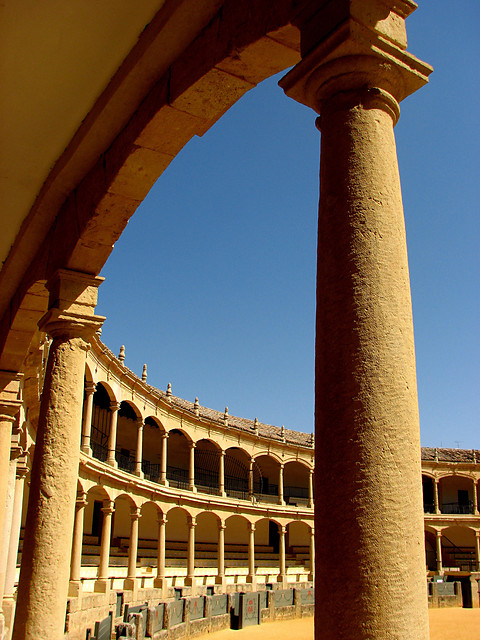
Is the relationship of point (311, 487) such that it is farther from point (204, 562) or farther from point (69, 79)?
point (69, 79)

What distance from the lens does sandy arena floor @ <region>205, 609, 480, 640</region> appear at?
16703mm

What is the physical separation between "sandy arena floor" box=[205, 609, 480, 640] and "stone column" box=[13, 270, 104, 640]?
485 inches

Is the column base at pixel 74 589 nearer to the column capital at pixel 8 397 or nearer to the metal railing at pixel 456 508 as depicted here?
the column capital at pixel 8 397

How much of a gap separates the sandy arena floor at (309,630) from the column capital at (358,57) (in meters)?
15.9

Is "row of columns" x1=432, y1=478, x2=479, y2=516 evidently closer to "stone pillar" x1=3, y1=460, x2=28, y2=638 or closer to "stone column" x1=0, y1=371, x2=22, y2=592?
"stone pillar" x1=3, y1=460, x2=28, y2=638

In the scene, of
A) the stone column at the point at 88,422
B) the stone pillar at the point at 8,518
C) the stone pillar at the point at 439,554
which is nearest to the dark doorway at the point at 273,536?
the stone pillar at the point at 439,554

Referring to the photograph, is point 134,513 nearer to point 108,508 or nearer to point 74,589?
point 108,508

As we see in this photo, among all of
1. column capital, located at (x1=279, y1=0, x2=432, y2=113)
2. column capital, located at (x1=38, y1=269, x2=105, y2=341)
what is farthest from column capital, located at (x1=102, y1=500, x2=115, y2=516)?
column capital, located at (x1=279, y1=0, x2=432, y2=113)

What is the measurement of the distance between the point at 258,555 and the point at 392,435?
33214mm

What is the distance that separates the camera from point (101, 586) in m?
18.7

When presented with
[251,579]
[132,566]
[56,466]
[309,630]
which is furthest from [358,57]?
[251,579]

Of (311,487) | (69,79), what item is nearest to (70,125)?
(69,79)

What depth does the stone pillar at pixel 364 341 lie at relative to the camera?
2.30m

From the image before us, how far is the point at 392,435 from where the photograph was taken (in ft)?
7.93
